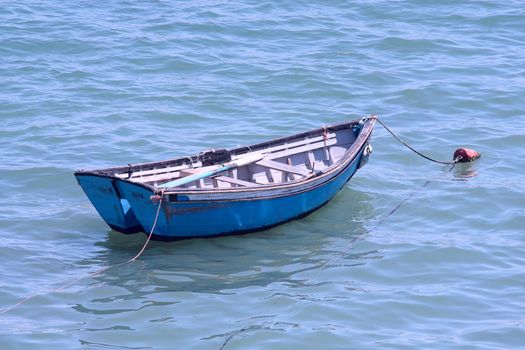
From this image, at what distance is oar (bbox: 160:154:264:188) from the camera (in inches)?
473

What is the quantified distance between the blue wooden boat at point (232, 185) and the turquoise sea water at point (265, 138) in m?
0.26

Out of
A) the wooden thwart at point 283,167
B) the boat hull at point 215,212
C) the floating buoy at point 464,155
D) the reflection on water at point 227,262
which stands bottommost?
the reflection on water at point 227,262

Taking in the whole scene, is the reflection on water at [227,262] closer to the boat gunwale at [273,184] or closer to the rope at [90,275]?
the rope at [90,275]

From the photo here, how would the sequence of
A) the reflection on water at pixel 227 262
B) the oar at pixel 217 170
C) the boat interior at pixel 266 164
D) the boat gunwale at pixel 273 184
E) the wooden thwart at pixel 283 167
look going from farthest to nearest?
1. the wooden thwart at pixel 283 167
2. the boat interior at pixel 266 164
3. the oar at pixel 217 170
4. the boat gunwale at pixel 273 184
5. the reflection on water at pixel 227 262

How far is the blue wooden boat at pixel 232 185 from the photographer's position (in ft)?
38.2

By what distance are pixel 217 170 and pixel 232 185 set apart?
46 centimetres

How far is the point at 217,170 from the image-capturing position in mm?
12562

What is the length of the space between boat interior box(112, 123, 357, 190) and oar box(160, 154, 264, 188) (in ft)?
0.27

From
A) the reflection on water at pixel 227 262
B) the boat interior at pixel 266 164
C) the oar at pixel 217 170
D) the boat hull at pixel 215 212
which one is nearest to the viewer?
the reflection on water at pixel 227 262

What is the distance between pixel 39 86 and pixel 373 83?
18.7ft

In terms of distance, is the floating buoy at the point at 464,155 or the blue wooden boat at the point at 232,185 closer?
the blue wooden boat at the point at 232,185

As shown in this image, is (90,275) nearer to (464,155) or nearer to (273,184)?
(273,184)

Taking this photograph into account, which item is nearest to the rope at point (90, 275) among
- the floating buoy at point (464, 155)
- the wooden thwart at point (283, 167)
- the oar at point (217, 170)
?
the oar at point (217, 170)

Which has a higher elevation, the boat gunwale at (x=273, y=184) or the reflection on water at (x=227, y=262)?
the boat gunwale at (x=273, y=184)
